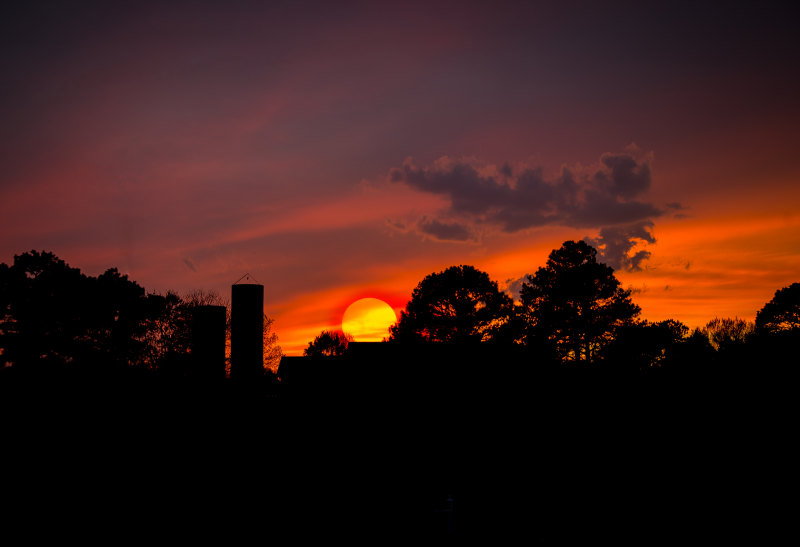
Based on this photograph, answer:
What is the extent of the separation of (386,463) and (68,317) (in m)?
30.5

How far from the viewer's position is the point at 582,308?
44.5 m

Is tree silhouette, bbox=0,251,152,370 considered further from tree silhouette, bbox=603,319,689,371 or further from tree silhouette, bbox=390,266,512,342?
tree silhouette, bbox=603,319,689,371

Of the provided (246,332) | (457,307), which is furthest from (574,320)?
(246,332)

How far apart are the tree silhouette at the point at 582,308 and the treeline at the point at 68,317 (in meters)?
27.3

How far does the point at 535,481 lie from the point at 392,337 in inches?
1339

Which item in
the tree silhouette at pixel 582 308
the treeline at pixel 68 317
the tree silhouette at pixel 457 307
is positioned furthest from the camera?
the tree silhouette at pixel 457 307

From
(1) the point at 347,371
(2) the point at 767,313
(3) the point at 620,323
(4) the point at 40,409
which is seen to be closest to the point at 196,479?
(4) the point at 40,409

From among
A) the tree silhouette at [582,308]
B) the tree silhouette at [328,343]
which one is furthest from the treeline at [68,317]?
the tree silhouette at [328,343]

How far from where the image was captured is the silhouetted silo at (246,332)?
1842cm

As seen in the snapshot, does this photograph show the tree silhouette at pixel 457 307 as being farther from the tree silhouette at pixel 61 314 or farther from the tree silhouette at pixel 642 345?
the tree silhouette at pixel 61 314

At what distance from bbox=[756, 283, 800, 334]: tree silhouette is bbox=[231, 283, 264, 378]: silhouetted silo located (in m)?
49.1

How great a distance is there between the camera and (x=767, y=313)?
5294 centimetres

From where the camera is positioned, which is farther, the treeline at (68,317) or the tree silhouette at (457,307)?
the tree silhouette at (457,307)

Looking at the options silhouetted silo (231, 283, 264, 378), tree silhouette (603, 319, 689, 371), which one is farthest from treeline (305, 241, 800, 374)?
silhouetted silo (231, 283, 264, 378)
